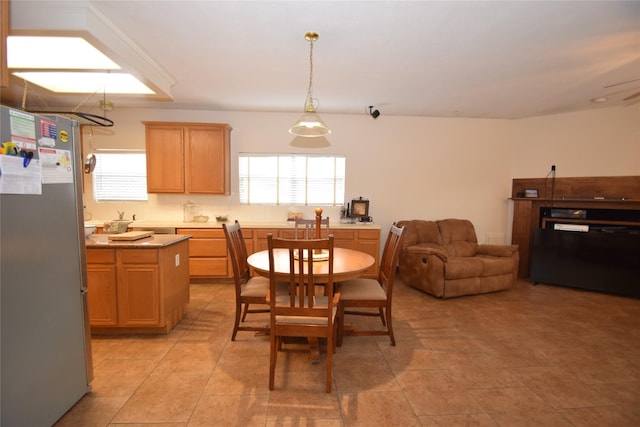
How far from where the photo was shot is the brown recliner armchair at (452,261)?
11.6ft

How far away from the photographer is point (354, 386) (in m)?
1.95

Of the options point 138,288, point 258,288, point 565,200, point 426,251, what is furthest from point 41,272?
point 565,200

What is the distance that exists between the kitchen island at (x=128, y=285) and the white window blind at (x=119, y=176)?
2.11 m

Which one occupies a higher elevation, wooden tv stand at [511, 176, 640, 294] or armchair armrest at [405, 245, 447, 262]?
wooden tv stand at [511, 176, 640, 294]

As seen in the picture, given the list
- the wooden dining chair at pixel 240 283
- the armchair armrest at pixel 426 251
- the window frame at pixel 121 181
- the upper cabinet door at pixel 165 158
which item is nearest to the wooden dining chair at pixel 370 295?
the wooden dining chair at pixel 240 283

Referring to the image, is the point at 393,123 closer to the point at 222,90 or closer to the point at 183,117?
the point at 222,90

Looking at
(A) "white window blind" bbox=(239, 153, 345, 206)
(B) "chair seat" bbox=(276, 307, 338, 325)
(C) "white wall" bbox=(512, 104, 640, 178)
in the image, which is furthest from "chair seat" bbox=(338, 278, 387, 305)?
(C) "white wall" bbox=(512, 104, 640, 178)

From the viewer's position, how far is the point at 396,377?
2.06 meters

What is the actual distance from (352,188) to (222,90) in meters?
2.36

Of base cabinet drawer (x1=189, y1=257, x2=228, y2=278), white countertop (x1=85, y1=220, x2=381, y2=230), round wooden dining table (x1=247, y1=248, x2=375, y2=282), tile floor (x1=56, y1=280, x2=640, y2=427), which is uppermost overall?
white countertop (x1=85, y1=220, x2=381, y2=230)

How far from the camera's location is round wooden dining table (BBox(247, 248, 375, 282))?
2.01 metres

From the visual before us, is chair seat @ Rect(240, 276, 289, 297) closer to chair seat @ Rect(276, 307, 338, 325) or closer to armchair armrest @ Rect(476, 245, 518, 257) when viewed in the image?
chair seat @ Rect(276, 307, 338, 325)

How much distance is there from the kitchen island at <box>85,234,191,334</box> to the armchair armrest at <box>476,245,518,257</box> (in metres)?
4.05

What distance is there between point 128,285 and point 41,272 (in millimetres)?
1098
